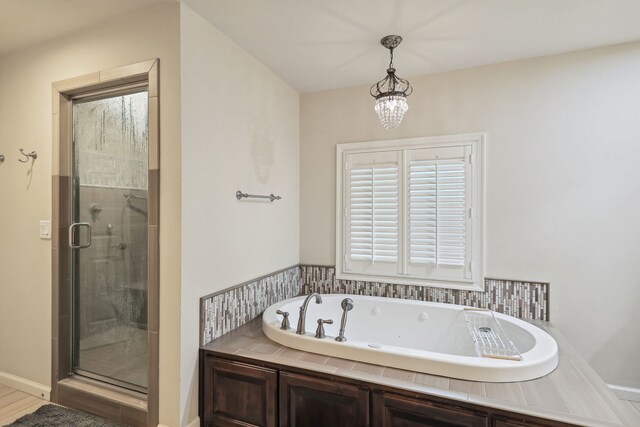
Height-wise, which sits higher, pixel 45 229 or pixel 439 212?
pixel 439 212

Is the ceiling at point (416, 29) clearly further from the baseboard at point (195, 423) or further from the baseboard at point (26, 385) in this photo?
the baseboard at point (26, 385)

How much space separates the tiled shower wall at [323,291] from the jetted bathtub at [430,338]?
0.17 metres

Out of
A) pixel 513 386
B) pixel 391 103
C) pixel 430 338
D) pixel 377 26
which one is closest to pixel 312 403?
pixel 513 386

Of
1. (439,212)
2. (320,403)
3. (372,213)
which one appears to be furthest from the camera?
(372,213)

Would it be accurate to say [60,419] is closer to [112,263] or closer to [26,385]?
[26,385]

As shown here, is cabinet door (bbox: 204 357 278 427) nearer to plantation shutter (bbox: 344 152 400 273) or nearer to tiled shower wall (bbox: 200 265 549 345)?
tiled shower wall (bbox: 200 265 549 345)

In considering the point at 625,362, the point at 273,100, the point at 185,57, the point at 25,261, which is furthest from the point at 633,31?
the point at 25,261

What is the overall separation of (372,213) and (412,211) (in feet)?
1.17

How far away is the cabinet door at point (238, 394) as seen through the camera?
6.05 feet

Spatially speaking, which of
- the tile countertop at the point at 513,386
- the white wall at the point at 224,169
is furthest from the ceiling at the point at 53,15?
the tile countertop at the point at 513,386

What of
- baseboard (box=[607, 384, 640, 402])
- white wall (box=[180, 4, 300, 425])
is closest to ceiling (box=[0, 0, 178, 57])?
white wall (box=[180, 4, 300, 425])

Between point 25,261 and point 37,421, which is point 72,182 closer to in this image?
point 25,261

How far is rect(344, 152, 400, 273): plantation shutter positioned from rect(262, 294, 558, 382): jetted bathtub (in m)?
0.36

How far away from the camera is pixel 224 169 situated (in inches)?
87.0
